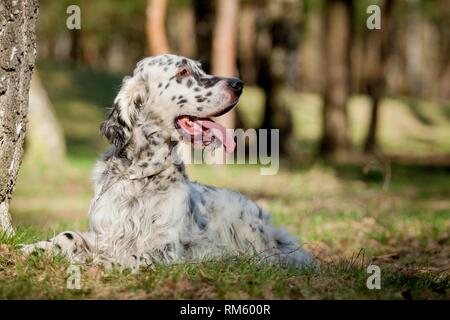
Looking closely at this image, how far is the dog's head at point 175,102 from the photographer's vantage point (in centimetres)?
669

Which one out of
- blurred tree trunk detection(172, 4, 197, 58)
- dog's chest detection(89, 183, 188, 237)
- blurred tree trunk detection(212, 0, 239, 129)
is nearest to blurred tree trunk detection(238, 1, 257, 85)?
blurred tree trunk detection(172, 4, 197, 58)

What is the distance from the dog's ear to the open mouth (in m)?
0.35

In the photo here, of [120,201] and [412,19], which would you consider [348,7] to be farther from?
[412,19]

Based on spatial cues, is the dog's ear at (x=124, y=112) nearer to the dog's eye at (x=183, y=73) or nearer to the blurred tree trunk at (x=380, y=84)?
the dog's eye at (x=183, y=73)

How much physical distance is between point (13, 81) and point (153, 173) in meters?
A: 1.34

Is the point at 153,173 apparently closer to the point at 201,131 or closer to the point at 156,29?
the point at 201,131

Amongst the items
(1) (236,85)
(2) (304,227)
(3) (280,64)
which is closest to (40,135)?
(3) (280,64)

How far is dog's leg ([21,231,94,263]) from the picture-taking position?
6367 millimetres

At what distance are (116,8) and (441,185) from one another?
31.3 m

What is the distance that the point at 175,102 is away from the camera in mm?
6762

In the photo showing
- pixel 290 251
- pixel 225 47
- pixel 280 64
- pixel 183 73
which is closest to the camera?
pixel 183 73

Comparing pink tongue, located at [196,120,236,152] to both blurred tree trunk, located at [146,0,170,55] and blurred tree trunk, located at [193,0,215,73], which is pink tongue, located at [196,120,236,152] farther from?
blurred tree trunk, located at [193,0,215,73]

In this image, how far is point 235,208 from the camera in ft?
24.3
